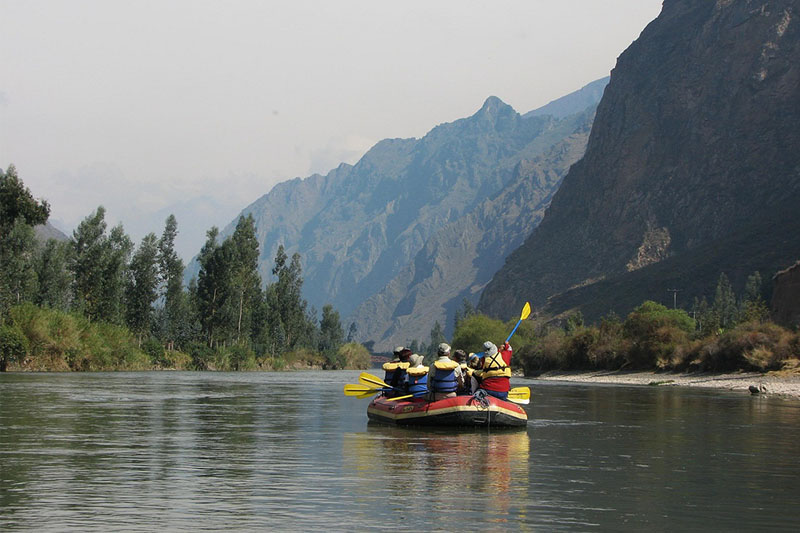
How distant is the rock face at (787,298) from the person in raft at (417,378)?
81.7 m

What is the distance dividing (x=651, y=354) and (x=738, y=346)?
2020 centimetres

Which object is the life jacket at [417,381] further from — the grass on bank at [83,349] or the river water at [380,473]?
the grass on bank at [83,349]

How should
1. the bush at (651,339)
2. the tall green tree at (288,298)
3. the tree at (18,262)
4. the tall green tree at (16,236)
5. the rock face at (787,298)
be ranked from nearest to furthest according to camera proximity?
the tall green tree at (16,236), the tree at (18,262), the bush at (651,339), the rock face at (787,298), the tall green tree at (288,298)

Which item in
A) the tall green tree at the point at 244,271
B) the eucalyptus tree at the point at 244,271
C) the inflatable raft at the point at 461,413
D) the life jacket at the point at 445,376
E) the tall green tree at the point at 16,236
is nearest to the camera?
the inflatable raft at the point at 461,413

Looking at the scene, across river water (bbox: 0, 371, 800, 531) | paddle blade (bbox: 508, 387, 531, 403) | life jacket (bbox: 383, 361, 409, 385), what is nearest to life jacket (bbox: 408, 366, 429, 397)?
life jacket (bbox: 383, 361, 409, 385)

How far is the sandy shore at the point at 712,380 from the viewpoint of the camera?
65.5 m

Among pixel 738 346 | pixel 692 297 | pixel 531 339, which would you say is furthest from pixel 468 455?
pixel 692 297

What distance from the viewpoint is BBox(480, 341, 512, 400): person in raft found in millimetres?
33406

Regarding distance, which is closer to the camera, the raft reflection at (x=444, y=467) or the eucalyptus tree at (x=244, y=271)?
the raft reflection at (x=444, y=467)

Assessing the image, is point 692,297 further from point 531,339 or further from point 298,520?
point 298,520

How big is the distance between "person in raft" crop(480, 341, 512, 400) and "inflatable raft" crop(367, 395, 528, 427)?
1146 millimetres

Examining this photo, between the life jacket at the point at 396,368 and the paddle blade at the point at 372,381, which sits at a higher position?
the life jacket at the point at 396,368

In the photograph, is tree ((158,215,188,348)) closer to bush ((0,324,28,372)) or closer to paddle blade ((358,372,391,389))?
bush ((0,324,28,372))

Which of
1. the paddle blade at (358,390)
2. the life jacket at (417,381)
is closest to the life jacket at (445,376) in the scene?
the life jacket at (417,381)
